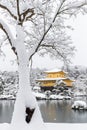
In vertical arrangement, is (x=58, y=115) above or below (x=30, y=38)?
below

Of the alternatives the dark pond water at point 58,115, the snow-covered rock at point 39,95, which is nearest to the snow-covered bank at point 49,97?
the snow-covered rock at point 39,95

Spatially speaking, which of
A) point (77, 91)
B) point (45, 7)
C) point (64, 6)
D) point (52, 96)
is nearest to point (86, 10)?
point (64, 6)

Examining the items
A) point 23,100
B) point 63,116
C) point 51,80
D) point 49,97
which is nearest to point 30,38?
point 23,100

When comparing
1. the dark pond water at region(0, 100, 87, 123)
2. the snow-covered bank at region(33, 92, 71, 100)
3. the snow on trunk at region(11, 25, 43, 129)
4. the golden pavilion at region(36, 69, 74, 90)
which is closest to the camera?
the snow on trunk at region(11, 25, 43, 129)

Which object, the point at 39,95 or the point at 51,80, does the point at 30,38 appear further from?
the point at 51,80

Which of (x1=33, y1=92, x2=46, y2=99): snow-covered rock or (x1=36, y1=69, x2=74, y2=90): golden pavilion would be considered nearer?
(x1=33, y1=92, x2=46, y2=99): snow-covered rock

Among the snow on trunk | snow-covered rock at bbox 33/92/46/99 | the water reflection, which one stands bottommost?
snow-covered rock at bbox 33/92/46/99

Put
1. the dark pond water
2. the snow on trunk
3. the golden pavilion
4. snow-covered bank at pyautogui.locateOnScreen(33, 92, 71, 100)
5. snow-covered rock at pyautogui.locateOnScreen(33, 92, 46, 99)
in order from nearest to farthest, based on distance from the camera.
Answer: the snow on trunk < the dark pond water < snow-covered bank at pyautogui.locateOnScreen(33, 92, 71, 100) < snow-covered rock at pyautogui.locateOnScreen(33, 92, 46, 99) < the golden pavilion

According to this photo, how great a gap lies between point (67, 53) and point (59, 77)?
40035 millimetres

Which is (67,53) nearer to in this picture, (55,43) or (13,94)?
(55,43)

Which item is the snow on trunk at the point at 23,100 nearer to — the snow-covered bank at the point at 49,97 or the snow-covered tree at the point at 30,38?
the snow-covered tree at the point at 30,38

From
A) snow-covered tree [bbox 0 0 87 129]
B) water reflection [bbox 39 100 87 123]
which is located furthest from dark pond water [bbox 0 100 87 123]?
snow-covered tree [bbox 0 0 87 129]

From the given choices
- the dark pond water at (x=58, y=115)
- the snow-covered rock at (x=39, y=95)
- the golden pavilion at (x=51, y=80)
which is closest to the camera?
the dark pond water at (x=58, y=115)

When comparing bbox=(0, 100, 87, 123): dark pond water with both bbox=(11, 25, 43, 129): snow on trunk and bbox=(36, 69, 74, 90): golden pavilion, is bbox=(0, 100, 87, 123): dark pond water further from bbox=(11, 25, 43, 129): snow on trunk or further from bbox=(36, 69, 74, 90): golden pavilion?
bbox=(36, 69, 74, 90): golden pavilion
